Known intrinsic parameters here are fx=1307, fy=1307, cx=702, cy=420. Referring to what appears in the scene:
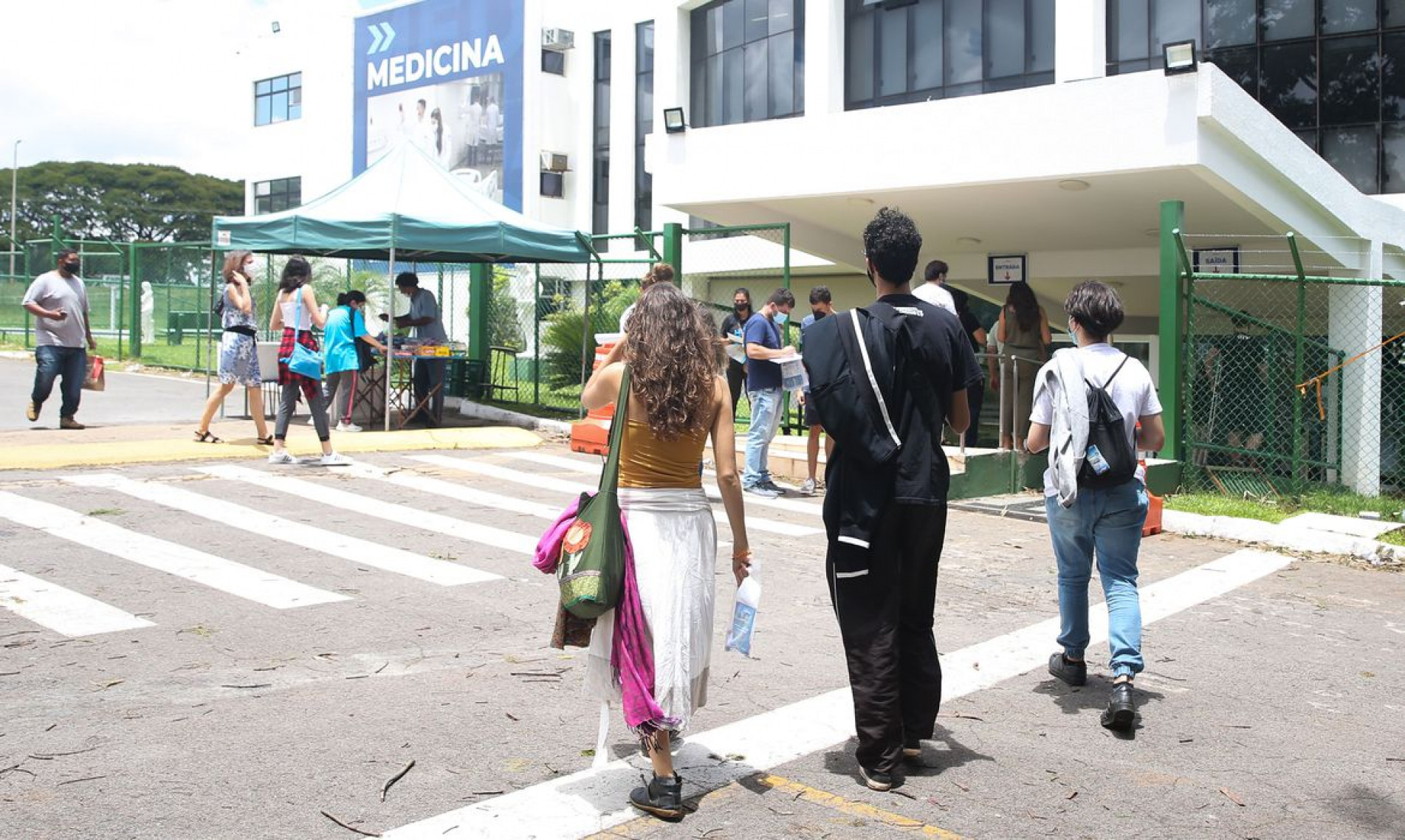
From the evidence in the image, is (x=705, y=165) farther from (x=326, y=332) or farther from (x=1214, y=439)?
(x=1214, y=439)

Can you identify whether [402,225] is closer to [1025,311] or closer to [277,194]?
[1025,311]

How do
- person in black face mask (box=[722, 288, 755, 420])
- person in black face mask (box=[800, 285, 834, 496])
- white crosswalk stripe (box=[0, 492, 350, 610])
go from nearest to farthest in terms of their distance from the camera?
1. white crosswalk stripe (box=[0, 492, 350, 610])
2. person in black face mask (box=[800, 285, 834, 496])
3. person in black face mask (box=[722, 288, 755, 420])

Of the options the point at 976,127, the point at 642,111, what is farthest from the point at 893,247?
the point at 642,111

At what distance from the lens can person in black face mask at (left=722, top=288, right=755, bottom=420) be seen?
13.1 m

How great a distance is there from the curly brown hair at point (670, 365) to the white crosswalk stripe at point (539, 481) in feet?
18.7

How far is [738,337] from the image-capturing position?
1373 centimetres

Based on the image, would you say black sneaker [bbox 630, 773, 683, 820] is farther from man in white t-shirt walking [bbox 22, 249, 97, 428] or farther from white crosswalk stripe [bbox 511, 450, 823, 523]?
man in white t-shirt walking [bbox 22, 249, 97, 428]

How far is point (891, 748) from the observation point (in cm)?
470

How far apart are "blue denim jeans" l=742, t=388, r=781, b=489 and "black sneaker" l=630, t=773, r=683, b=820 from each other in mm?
Result: 7846

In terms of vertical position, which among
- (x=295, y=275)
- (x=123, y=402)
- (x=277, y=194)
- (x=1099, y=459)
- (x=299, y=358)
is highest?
(x=277, y=194)

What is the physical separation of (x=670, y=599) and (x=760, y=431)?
7.78 metres

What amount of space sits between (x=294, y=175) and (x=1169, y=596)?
4747cm

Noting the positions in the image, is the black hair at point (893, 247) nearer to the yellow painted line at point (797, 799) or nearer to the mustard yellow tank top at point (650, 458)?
the mustard yellow tank top at point (650, 458)

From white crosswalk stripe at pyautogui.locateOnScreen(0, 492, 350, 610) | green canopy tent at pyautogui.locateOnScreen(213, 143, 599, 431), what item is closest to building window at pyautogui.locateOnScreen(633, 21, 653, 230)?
green canopy tent at pyautogui.locateOnScreen(213, 143, 599, 431)
